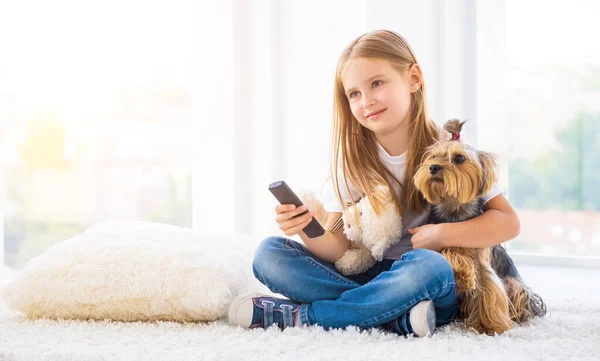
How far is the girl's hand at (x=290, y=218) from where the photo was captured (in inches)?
58.0

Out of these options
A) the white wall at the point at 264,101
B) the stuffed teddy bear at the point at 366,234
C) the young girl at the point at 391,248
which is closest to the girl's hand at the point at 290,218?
the young girl at the point at 391,248

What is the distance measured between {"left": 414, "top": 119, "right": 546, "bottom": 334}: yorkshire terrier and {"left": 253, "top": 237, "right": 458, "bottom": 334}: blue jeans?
5 cm

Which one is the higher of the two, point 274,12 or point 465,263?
point 274,12

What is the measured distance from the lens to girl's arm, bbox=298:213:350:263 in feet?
5.23

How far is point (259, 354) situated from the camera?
4.03ft

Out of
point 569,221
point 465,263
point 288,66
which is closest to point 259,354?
point 465,263

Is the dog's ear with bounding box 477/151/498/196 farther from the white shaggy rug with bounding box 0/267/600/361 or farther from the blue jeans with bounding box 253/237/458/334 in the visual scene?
the white shaggy rug with bounding box 0/267/600/361

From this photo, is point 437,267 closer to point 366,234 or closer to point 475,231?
point 475,231

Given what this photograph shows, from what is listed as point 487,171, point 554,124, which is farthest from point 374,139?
point 554,124

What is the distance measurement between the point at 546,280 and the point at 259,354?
4.69 feet

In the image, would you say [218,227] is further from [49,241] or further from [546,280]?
[546,280]

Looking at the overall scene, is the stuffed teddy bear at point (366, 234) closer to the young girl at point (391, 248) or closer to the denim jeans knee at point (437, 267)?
the young girl at point (391, 248)

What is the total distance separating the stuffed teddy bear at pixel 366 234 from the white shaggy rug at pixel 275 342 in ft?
0.77

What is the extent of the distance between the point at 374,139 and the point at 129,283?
2.26 feet
